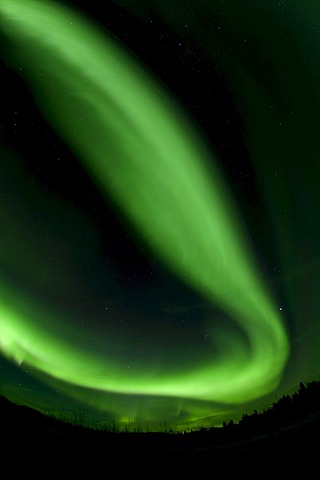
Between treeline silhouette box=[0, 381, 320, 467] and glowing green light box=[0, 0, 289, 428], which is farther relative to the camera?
glowing green light box=[0, 0, 289, 428]

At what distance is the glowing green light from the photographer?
157 cm

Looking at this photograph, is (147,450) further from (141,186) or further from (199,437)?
(141,186)

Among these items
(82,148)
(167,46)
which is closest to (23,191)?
(82,148)

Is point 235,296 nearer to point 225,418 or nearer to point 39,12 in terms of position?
point 225,418

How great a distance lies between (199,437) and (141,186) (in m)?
0.82

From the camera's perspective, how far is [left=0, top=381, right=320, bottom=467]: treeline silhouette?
3.87 feet

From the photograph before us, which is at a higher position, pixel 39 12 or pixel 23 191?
pixel 39 12

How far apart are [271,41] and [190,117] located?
0.34 m

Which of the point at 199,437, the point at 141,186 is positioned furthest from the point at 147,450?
the point at 141,186

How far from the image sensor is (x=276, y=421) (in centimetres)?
137

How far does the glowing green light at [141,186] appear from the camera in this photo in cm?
157

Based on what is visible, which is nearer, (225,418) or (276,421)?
(276,421)

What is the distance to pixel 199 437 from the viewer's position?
142cm

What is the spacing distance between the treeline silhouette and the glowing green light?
17cm
